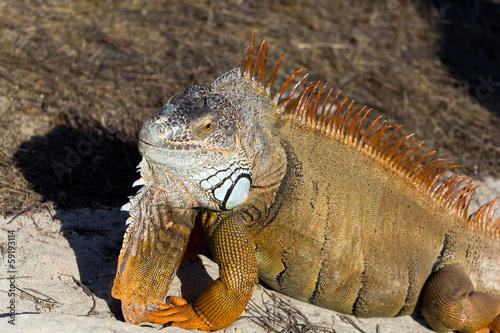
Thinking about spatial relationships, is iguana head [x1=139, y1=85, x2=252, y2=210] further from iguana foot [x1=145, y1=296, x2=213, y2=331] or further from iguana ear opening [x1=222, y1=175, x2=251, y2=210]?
iguana foot [x1=145, y1=296, x2=213, y2=331]

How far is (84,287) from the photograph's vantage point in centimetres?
378

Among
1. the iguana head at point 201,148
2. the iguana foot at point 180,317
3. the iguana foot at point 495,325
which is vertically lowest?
the iguana foot at point 180,317

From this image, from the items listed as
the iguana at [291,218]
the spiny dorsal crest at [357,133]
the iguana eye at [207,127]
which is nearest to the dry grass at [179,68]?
the iguana at [291,218]

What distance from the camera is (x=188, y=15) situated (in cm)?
807

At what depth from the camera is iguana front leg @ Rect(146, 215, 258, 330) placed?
3.47 meters

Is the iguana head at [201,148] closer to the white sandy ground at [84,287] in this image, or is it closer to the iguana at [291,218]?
the iguana at [291,218]

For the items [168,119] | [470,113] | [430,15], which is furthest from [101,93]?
[430,15]

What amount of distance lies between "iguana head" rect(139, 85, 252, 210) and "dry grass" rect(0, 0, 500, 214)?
5.91 ft

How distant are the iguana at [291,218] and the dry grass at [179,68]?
1.57 m

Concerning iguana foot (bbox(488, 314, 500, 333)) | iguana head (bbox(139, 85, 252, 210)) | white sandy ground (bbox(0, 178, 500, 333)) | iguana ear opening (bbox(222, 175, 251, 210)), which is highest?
iguana head (bbox(139, 85, 252, 210))

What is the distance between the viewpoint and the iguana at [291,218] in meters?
3.36

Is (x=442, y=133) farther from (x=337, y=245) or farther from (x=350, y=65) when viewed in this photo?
(x=337, y=245)

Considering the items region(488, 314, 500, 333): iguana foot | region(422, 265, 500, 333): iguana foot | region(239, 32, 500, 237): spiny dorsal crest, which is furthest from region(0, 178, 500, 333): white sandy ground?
region(239, 32, 500, 237): spiny dorsal crest

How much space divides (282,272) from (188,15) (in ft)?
17.9
